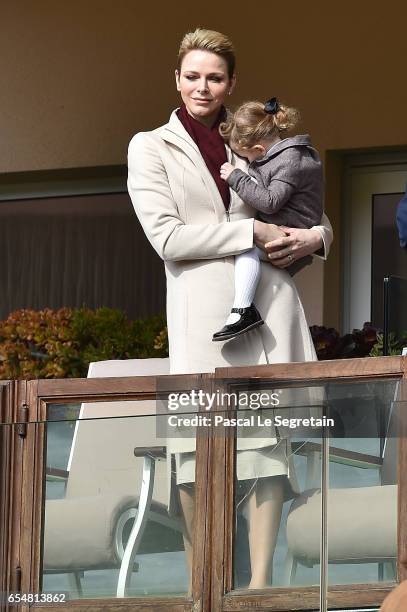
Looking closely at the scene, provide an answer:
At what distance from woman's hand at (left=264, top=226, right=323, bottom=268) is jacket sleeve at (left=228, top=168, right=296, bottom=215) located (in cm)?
9

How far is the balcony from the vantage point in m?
3.87

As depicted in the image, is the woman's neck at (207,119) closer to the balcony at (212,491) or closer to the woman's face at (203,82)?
the woman's face at (203,82)

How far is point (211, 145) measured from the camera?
473 centimetres

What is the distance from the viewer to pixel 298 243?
4.55 metres

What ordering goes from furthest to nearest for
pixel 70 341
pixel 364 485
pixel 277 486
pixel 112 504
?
pixel 70 341 → pixel 112 504 → pixel 277 486 → pixel 364 485

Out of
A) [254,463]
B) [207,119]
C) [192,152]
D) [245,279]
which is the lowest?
[254,463]

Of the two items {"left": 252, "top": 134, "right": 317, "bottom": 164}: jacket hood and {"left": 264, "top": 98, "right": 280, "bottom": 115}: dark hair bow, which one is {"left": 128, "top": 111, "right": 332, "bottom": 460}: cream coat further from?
{"left": 264, "top": 98, "right": 280, "bottom": 115}: dark hair bow

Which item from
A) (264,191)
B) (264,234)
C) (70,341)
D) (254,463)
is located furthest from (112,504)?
(70,341)

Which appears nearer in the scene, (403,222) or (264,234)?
(403,222)

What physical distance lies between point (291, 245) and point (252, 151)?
38 centimetres

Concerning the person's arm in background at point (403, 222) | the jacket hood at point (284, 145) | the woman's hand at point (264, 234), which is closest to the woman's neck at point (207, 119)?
the jacket hood at point (284, 145)

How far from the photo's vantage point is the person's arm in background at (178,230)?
4.50 metres

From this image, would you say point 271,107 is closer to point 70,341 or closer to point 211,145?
point 211,145

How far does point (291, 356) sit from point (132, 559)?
33.5 inches
